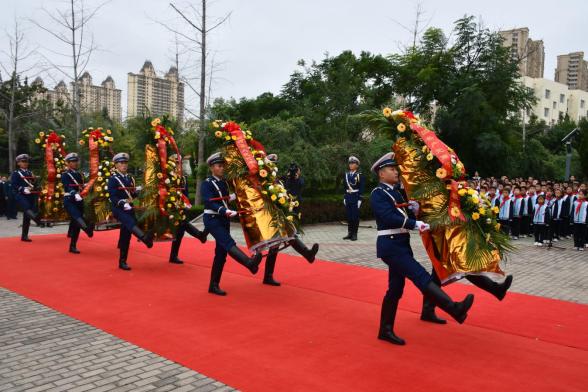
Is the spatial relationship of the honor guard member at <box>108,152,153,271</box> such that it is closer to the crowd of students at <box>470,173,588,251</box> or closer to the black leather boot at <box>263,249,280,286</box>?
the black leather boot at <box>263,249,280,286</box>

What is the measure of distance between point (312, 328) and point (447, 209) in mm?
1793

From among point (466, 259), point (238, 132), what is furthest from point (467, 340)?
point (238, 132)

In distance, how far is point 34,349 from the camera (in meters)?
4.46

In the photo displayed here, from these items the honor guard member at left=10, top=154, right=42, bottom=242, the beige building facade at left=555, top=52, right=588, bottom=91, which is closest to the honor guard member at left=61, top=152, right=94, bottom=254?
the honor guard member at left=10, top=154, right=42, bottom=242

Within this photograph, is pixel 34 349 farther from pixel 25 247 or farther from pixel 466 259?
pixel 25 247

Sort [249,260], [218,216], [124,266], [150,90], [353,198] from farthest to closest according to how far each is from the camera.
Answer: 1. [150,90]
2. [353,198]
3. [124,266]
4. [218,216]
5. [249,260]

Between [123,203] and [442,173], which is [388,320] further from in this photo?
[123,203]

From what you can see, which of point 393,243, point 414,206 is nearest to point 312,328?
point 393,243

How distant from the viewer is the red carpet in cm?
397

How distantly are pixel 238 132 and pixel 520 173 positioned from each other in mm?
22209

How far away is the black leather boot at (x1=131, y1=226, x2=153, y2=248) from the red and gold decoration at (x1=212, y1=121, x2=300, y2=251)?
6.16 feet

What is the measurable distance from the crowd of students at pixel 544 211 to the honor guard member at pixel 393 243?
6.61m

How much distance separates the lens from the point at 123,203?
→ 781cm

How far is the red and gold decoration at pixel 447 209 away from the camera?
4695 mm
